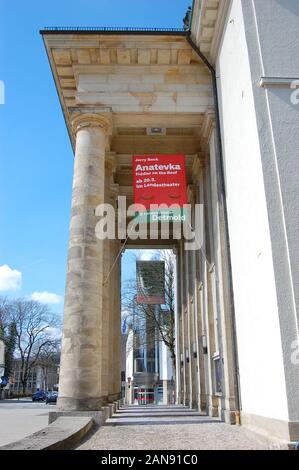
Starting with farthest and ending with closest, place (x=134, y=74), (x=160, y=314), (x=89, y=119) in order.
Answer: (x=160, y=314)
(x=134, y=74)
(x=89, y=119)

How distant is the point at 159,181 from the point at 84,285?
382cm

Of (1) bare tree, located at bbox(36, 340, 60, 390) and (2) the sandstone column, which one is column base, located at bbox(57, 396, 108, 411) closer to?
(2) the sandstone column

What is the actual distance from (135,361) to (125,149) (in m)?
37.0

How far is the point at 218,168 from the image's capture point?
515 inches

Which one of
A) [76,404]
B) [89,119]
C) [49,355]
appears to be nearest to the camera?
[76,404]

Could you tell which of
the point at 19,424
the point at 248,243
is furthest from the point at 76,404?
the point at 248,243

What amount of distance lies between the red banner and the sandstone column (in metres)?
1.20

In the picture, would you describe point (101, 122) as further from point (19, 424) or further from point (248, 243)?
point (19, 424)

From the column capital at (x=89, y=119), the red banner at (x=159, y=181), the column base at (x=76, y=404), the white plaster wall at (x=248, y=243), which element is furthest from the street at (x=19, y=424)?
the column capital at (x=89, y=119)

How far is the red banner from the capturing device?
42.6 feet

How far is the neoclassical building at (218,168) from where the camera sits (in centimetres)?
857

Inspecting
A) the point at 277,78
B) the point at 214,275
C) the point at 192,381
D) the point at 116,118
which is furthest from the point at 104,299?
the point at 277,78

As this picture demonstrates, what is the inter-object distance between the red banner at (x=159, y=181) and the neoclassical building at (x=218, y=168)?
1.11 meters

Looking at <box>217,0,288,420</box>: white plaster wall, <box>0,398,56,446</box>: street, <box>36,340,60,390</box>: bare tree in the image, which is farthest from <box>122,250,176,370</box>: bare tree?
<box>36,340,60,390</box>: bare tree
